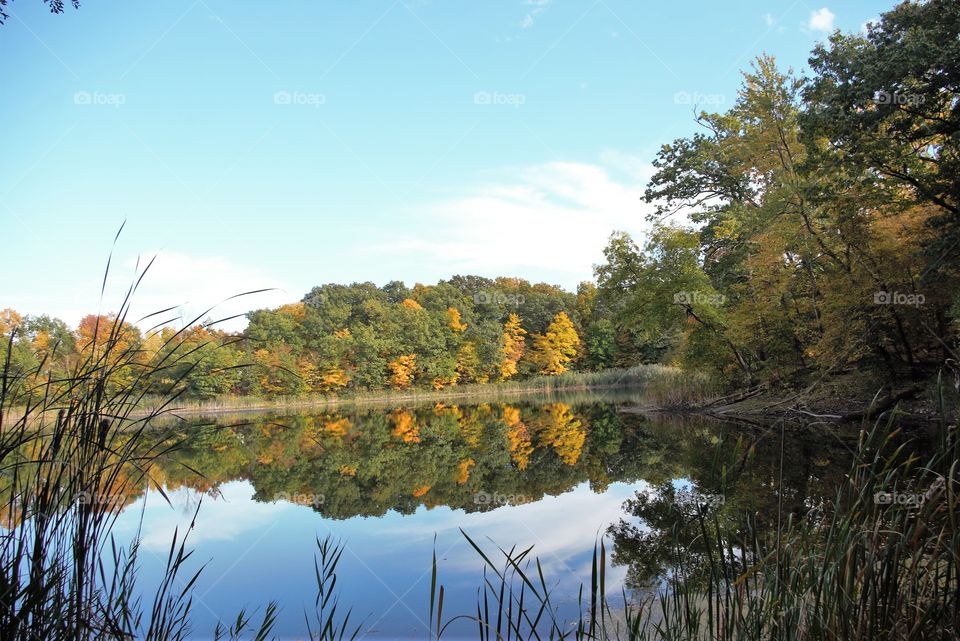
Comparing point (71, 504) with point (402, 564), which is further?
point (402, 564)

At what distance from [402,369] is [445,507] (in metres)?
35.3

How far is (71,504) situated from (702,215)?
2072cm

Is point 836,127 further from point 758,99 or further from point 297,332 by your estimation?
point 297,332

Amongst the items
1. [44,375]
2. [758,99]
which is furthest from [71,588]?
[758,99]

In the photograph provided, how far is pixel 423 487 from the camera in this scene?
381 inches

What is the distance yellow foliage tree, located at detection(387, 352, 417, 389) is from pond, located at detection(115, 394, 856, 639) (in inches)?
Answer: 1092

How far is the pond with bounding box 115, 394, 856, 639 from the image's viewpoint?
4.91m

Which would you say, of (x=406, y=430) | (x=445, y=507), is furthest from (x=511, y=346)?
(x=445, y=507)
